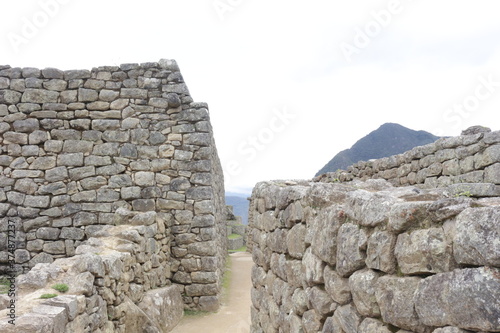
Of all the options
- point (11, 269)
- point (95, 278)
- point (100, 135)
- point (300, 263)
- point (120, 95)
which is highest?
point (120, 95)

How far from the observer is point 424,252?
1.84 m

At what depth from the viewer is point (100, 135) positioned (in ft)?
28.8

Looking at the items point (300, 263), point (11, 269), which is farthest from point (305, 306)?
point (11, 269)

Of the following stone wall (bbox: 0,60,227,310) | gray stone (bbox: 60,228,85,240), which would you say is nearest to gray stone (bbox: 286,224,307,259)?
stone wall (bbox: 0,60,227,310)

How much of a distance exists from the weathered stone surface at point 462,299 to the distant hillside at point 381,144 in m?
36.4

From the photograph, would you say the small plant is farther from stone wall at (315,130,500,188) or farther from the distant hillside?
the distant hillside

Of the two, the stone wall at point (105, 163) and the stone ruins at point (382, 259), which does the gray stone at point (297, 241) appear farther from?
the stone wall at point (105, 163)

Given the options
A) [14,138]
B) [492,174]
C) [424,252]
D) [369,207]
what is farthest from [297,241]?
[14,138]

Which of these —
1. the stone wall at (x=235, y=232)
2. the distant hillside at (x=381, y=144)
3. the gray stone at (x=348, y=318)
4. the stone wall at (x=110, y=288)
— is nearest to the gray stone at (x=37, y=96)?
the stone wall at (x=110, y=288)

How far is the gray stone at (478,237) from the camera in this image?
1527mm

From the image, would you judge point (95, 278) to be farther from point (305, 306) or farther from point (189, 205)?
point (189, 205)

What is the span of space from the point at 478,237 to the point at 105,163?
326 inches

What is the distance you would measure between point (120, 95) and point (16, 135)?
8.07ft

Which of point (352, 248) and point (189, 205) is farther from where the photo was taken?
point (189, 205)
